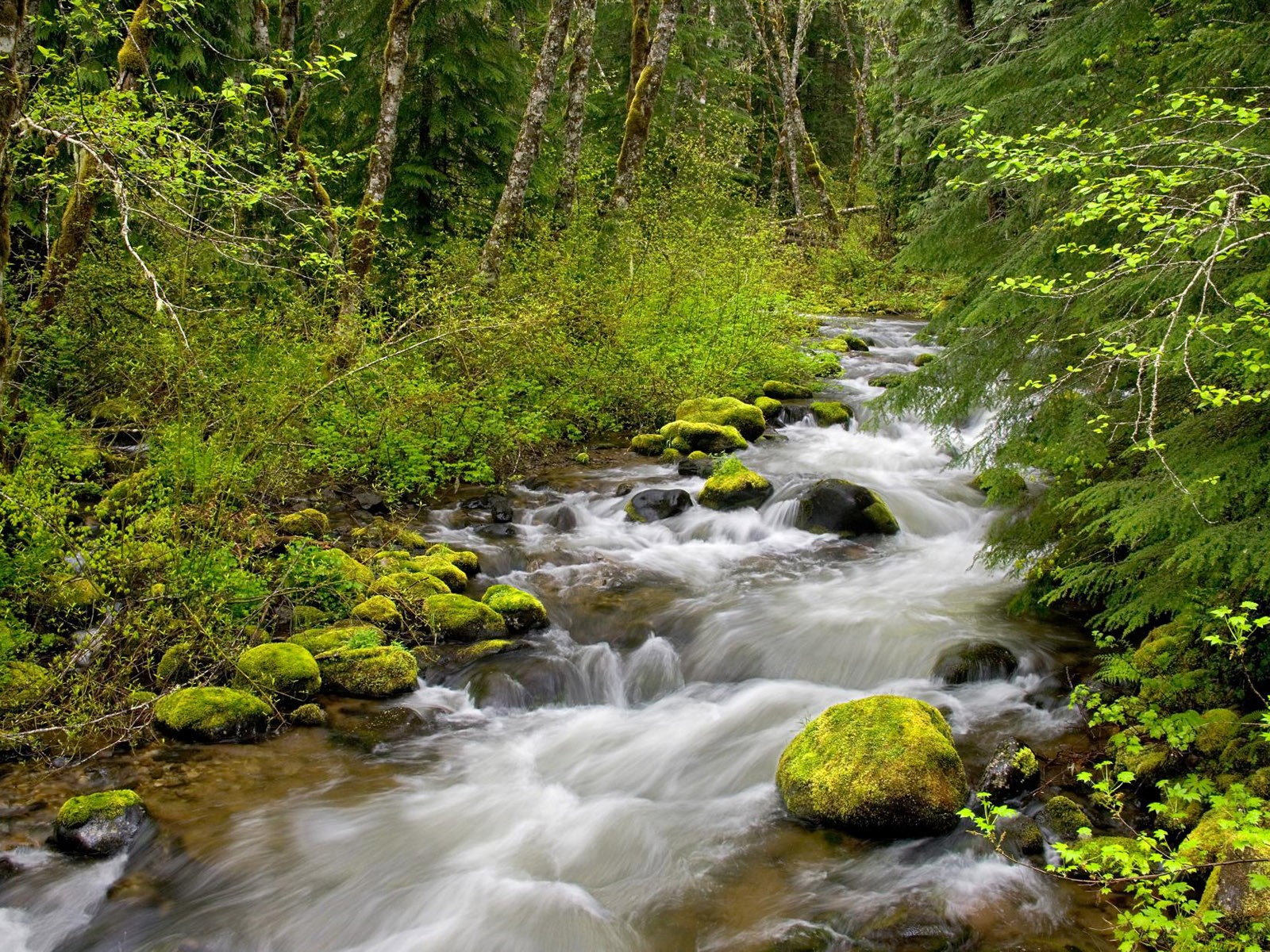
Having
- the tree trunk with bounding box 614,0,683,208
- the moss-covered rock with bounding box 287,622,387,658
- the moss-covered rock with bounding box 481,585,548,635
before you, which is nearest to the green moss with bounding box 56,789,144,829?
the moss-covered rock with bounding box 287,622,387,658

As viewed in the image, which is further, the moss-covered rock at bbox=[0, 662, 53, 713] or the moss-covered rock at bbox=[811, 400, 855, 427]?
the moss-covered rock at bbox=[811, 400, 855, 427]

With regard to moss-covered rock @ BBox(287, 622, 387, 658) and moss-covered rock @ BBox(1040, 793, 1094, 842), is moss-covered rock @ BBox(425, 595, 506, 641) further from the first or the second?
moss-covered rock @ BBox(1040, 793, 1094, 842)

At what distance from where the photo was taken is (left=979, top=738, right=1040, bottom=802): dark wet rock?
496 centimetres

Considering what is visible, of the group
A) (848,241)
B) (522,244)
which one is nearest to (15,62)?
(522,244)

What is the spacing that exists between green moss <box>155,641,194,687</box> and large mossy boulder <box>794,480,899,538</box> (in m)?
6.71

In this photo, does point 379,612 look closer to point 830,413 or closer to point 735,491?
point 735,491

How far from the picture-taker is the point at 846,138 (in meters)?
36.2

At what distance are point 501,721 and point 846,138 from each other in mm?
35383

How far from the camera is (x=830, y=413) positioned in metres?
14.3

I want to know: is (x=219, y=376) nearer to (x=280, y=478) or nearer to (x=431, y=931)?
(x=280, y=478)

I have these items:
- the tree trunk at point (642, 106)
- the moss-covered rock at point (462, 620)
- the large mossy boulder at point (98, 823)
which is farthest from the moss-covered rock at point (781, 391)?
the large mossy boulder at point (98, 823)

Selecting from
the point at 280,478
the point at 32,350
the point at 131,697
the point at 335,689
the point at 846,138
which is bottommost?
the point at 335,689

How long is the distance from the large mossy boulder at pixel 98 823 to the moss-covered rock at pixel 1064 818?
196 inches

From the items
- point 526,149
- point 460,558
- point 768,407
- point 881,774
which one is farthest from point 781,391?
point 881,774
